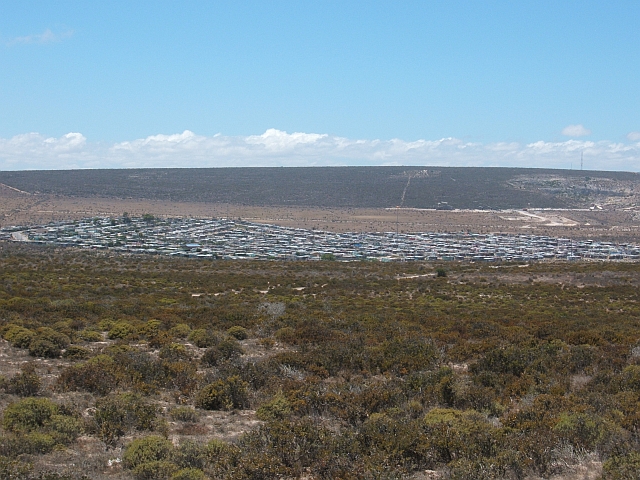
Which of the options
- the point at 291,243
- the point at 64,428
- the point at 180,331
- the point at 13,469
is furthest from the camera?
the point at 291,243

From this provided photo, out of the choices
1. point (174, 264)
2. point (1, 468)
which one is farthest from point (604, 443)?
point (174, 264)

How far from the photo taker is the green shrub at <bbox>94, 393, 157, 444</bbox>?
7316 millimetres

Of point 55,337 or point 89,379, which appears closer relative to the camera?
point 89,379

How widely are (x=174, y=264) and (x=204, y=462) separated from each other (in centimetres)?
3666

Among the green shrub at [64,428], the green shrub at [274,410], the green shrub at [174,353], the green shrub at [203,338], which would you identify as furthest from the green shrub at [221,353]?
the green shrub at [64,428]

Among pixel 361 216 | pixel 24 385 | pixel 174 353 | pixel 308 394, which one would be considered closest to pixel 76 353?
pixel 174 353

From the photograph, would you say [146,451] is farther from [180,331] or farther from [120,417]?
[180,331]

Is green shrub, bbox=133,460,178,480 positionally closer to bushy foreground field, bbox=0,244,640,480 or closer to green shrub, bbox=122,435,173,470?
bushy foreground field, bbox=0,244,640,480

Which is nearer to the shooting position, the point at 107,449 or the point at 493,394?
the point at 107,449

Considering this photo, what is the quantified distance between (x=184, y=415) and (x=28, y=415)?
192 cm

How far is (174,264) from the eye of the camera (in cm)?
4206

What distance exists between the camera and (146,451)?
6.50 meters

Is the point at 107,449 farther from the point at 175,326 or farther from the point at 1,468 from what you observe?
the point at 175,326

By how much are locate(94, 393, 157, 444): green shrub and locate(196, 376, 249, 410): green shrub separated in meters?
0.88
